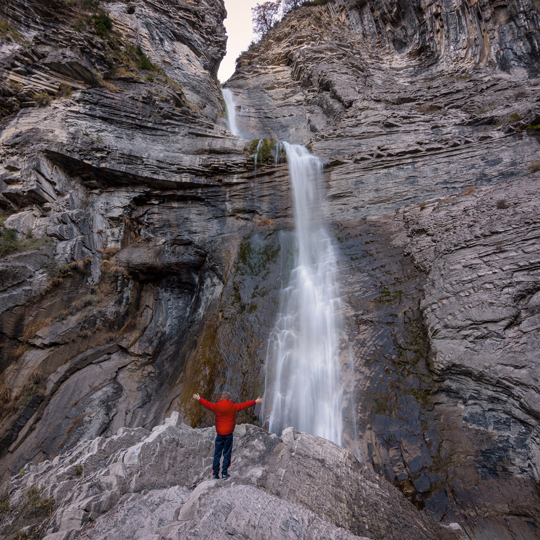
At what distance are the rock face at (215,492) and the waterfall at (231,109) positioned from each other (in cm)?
1827

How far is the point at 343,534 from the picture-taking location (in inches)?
127

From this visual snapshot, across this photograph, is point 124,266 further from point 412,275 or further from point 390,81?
point 390,81

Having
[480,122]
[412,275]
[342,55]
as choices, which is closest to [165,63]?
[342,55]

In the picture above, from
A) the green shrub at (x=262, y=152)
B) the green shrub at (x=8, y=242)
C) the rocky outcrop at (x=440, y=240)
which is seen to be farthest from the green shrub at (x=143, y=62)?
the green shrub at (x=8, y=242)

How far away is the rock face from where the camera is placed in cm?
333

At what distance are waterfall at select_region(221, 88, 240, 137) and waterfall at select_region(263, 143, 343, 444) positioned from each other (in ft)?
35.8

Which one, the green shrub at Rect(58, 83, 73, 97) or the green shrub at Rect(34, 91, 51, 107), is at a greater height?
the green shrub at Rect(58, 83, 73, 97)

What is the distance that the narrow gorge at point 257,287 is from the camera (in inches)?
180

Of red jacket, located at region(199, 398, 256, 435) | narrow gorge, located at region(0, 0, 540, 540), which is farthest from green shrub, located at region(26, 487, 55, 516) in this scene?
red jacket, located at region(199, 398, 256, 435)

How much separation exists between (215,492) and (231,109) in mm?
23273

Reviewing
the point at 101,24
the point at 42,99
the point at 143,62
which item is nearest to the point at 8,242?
the point at 42,99

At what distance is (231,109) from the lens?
21.4 metres

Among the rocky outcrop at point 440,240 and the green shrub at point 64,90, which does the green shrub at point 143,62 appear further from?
the rocky outcrop at point 440,240

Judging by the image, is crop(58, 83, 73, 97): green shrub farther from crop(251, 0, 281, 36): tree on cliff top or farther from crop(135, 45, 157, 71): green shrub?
crop(251, 0, 281, 36): tree on cliff top
